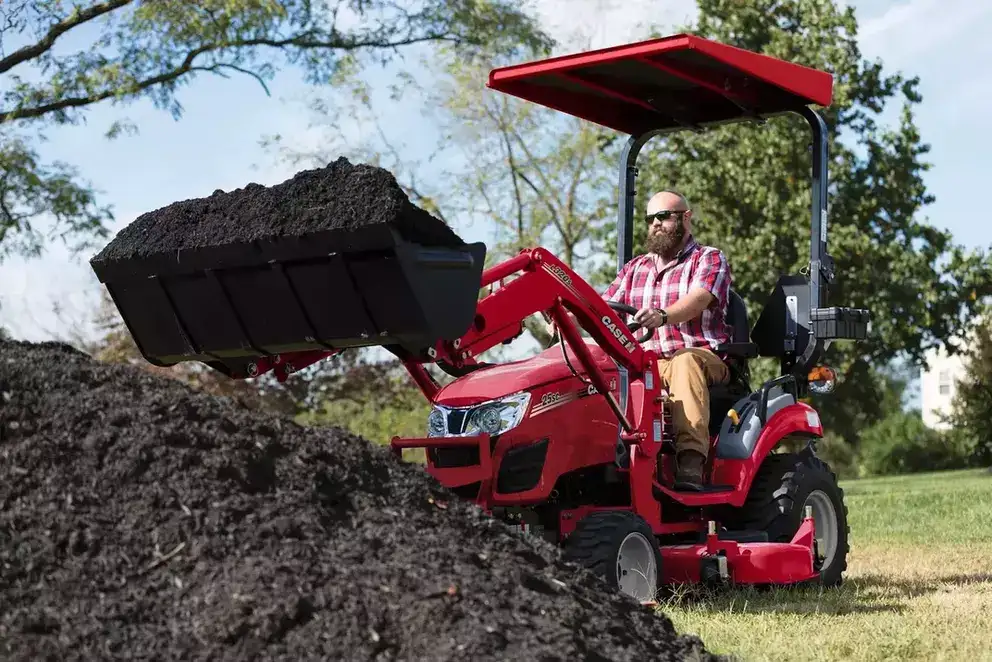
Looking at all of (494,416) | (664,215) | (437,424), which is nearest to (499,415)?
(494,416)

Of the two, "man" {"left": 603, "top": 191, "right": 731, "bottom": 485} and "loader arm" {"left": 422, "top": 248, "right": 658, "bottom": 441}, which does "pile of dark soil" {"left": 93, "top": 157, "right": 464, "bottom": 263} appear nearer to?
"loader arm" {"left": 422, "top": 248, "right": 658, "bottom": 441}

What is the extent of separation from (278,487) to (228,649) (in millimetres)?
759

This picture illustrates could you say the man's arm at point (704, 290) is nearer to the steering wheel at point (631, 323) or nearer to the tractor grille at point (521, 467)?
the steering wheel at point (631, 323)

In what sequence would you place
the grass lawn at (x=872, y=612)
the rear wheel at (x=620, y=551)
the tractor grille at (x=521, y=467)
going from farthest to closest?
the tractor grille at (x=521, y=467) → the rear wheel at (x=620, y=551) → the grass lawn at (x=872, y=612)

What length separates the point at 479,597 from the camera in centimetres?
393

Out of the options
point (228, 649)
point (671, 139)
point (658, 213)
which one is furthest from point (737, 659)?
point (671, 139)

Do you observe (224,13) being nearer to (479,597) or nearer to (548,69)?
(548,69)

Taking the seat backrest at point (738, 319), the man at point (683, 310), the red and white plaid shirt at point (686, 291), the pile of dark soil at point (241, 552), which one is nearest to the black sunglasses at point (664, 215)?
the man at point (683, 310)

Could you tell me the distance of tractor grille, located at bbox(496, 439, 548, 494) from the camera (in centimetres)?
609

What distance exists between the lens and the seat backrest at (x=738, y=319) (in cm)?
707

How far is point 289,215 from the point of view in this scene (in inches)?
199

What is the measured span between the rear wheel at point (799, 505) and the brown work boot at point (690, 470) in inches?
20.8

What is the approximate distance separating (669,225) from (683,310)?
0.60 meters

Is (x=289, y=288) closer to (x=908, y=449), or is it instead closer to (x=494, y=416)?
(x=494, y=416)
